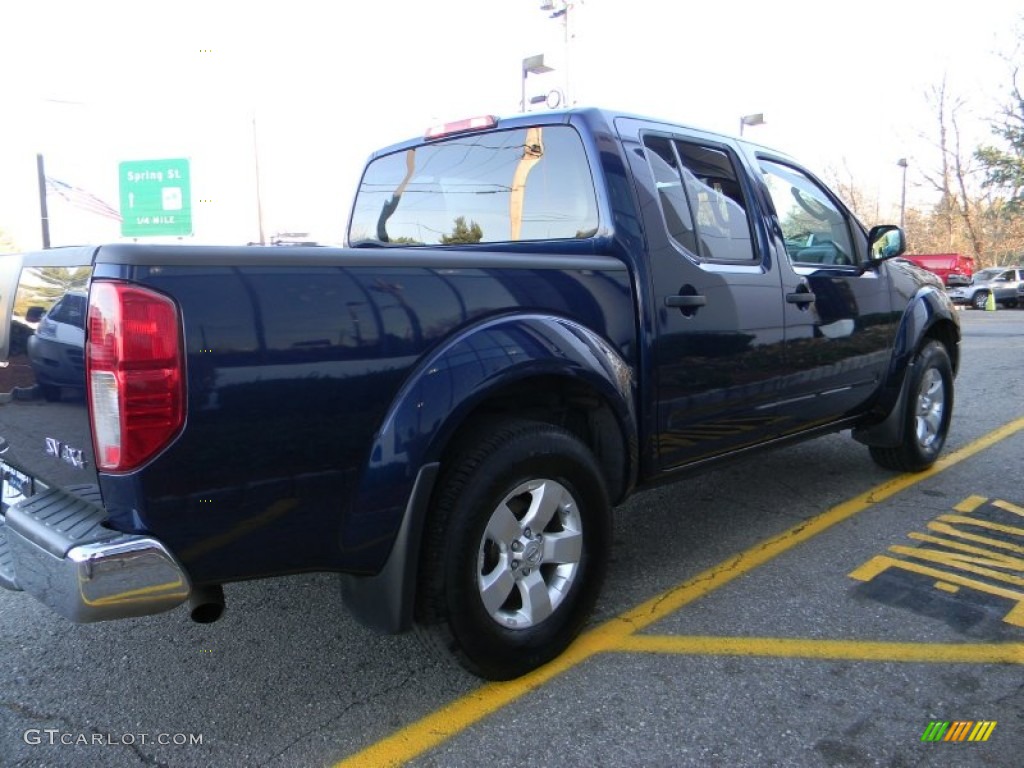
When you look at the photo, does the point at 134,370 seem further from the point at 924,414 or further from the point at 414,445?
the point at 924,414

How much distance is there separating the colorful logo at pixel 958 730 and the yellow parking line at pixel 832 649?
37 centimetres

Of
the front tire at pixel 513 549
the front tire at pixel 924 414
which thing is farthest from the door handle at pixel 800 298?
the front tire at pixel 513 549

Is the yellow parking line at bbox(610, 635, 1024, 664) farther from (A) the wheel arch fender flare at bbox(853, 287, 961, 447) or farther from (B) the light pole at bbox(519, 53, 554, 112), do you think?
(B) the light pole at bbox(519, 53, 554, 112)

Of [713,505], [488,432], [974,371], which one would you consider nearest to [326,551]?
[488,432]

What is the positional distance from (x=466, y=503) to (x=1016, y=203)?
46.9m

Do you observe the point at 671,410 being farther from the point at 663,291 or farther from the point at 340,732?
the point at 340,732

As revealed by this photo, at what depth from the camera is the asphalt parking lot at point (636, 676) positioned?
90.5 inches

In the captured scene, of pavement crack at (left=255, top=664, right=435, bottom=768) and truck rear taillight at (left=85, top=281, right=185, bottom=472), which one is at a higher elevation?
truck rear taillight at (left=85, top=281, right=185, bottom=472)

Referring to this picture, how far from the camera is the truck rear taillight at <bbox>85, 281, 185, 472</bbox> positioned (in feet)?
6.04

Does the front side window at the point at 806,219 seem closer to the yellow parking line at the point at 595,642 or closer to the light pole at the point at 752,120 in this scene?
the yellow parking line at the point at 595,642

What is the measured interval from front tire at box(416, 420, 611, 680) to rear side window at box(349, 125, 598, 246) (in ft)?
3.26

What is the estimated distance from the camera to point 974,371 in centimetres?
962
